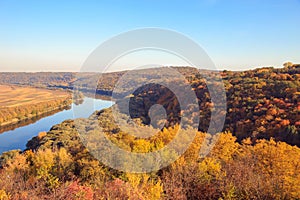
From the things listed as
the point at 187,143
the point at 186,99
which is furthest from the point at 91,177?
the point at 186,99

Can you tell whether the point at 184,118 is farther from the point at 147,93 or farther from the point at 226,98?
the point at 147,93

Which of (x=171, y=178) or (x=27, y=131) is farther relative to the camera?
(x=27, y=131)

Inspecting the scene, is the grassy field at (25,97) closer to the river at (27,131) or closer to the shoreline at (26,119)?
the shoreline at (26,119)

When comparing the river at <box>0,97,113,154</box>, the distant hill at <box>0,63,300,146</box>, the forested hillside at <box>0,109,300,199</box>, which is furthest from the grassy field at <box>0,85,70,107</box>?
the forested hillside at <box>0,109,300,199</box>

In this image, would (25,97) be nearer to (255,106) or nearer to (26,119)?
(26,119)

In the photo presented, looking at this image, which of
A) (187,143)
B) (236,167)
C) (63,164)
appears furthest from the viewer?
(187,143)

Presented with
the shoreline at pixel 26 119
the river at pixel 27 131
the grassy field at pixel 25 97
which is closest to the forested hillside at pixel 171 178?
the river at pixel 27 131

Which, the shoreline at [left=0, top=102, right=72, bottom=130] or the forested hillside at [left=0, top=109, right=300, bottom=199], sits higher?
the forested hillside at [left=0, top=109, right=300, bottom=199]

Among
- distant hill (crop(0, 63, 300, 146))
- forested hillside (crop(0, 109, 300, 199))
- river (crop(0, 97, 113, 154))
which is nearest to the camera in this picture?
forested hillside (crop(0, 109, 300, 199))

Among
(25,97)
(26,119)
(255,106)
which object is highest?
(255,106)

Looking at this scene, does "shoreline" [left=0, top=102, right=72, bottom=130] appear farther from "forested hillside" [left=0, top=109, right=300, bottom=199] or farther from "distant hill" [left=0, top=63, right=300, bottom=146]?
"forested hillside" [left=0, top=109, right=300, bottom=199]

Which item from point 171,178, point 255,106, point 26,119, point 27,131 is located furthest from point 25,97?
point 171,178
